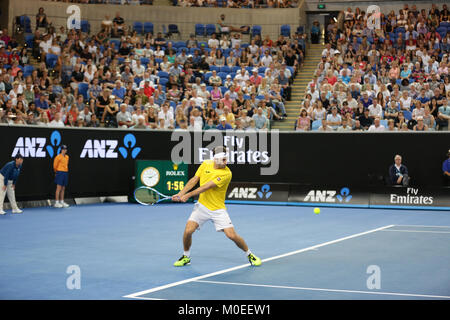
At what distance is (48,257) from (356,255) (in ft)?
17.6

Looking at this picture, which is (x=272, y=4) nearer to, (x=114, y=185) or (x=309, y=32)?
(x=309, y=32)

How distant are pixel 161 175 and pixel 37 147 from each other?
433 cm

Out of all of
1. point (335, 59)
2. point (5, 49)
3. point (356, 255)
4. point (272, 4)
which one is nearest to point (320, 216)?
point (356, 255)

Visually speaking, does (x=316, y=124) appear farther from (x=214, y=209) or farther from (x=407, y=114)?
(x=214, y=209)

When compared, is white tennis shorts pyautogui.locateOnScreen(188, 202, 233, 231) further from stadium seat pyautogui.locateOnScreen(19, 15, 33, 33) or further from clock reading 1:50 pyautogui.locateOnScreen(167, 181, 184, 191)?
stadium seat pyautogui.locateOnScreen(19, 15, 33, 33)

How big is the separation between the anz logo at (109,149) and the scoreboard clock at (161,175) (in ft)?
3.29

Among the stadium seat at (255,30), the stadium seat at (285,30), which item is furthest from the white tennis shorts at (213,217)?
the stadium seat at (255,30)

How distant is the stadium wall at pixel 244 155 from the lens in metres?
21.1

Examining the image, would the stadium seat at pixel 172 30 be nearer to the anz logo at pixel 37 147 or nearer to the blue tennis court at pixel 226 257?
the anz logo at pixel 37 147

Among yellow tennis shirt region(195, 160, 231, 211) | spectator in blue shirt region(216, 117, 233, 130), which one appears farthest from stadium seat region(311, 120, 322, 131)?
yellow tennis shirt region(195, 160, 231, 211)

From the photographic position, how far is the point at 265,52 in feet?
96.0

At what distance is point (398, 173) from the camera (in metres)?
21.6

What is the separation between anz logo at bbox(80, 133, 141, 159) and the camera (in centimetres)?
2250
